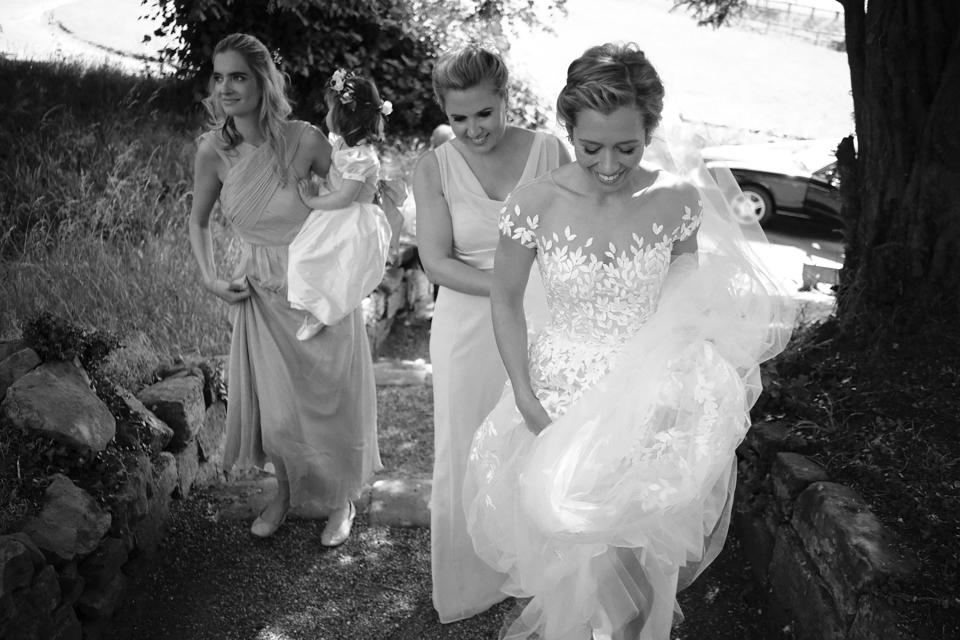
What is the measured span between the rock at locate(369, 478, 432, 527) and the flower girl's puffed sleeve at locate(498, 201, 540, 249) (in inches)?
78.3

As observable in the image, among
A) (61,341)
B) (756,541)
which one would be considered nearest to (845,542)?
(756,541)

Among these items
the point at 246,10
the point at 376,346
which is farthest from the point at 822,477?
the point at 246,10

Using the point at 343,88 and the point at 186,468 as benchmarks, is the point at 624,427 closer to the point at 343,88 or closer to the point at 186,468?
the point at 343,88

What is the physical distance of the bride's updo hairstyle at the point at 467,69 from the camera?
2.94 meters

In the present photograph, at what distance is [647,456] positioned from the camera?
2.43 metres

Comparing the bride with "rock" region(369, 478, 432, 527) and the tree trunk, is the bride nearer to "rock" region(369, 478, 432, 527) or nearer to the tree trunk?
"rock" region(369, 478, 432, 527)

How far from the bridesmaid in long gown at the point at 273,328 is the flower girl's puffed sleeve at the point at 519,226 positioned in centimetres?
149

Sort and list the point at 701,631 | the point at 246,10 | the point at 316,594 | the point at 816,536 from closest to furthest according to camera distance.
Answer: the point at 816,536
the point at 701,631
the point at 316,594
the point at 246,10

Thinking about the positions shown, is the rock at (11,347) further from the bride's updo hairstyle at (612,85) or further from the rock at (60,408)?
the bride's updo hairstyle at (612,85)

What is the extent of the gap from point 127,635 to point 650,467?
2.15 meters

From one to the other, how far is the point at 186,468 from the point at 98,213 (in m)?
2.59

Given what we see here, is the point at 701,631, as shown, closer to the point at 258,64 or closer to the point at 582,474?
the point at 582,474

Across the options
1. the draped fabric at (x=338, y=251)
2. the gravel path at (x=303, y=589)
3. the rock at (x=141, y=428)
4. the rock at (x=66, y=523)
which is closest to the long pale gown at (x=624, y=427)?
the gravel path at (x=303, y=589)

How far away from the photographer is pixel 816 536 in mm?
3156
